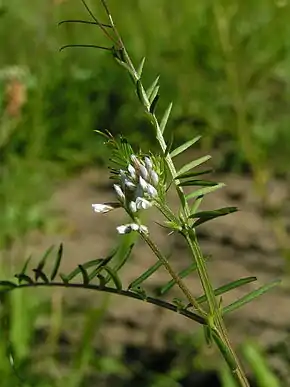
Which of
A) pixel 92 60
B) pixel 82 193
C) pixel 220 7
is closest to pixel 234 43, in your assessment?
pixel 220 7

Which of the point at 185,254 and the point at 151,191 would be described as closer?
the point at 151,191

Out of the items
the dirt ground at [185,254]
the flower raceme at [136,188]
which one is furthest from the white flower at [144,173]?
the dirt ground at [185,254]

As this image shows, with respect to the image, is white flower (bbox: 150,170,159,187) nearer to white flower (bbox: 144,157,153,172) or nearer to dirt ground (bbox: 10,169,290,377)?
white flower (bbox: 144,157,153,172)

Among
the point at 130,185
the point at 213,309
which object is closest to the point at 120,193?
the point at 130,185

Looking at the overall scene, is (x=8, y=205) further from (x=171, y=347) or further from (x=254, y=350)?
(x=254, y=350)

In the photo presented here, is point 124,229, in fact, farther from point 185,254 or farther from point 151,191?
point 185,254

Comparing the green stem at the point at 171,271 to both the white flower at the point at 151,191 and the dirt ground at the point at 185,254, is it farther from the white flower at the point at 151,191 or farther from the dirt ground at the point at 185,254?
the dirt ground at the point at 185,254
